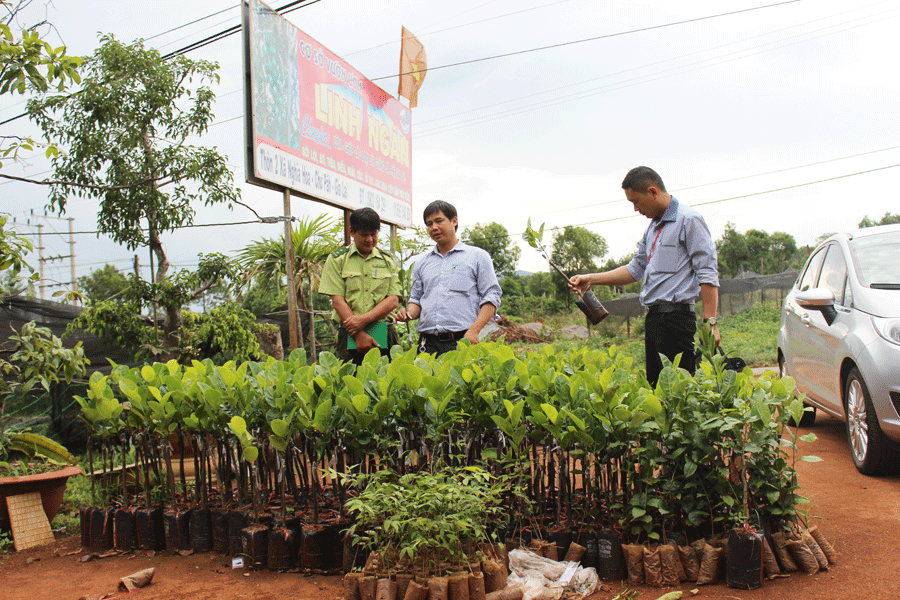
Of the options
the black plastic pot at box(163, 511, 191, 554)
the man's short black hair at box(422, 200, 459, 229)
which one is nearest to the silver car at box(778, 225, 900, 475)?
the man's short black hair at box(422, 200, 459, 229)

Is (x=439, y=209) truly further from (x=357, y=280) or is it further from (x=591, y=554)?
(x=591, y=554)

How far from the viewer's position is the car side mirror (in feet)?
14.5

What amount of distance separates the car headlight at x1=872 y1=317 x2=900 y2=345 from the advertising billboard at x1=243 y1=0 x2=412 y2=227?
4.61 metres

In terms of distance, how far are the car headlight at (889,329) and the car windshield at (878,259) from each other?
1.32 ft

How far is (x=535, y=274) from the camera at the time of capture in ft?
154

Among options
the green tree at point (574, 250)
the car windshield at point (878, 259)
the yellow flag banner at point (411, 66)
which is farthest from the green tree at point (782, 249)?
the car windshield at point (878, 259)

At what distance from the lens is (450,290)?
429 cm

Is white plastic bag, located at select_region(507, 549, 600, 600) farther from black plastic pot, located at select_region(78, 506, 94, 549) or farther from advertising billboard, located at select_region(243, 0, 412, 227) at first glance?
advertising billboard, located at select_region(243, 0, 412, 227)

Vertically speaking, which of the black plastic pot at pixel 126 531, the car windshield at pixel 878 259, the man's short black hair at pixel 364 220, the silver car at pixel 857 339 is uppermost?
the man's short black hair at pixel 364 220

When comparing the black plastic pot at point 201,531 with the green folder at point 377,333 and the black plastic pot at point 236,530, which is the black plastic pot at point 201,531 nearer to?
the black plastic pot at point 236,530

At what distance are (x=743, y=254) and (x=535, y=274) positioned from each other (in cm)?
1598

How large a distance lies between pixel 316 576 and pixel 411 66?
26.1ft

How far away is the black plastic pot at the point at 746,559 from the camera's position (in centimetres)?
239

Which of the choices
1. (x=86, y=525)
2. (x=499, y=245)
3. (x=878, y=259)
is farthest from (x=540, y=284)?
(x=86, y=525)
